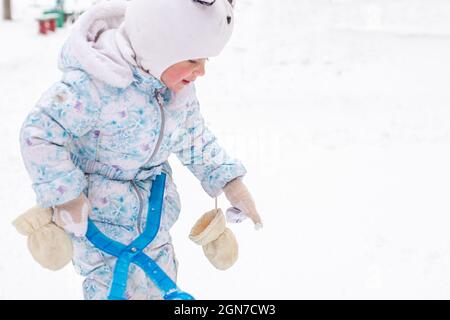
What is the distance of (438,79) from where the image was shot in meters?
4.73

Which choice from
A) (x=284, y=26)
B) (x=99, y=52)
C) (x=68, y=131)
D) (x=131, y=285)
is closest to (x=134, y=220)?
(x=131, y=285)

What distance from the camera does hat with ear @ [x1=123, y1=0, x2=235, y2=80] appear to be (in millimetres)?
1403

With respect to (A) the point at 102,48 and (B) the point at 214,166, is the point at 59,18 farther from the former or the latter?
(A) the point at 102,48

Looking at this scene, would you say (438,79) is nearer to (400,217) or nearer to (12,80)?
(400,217)

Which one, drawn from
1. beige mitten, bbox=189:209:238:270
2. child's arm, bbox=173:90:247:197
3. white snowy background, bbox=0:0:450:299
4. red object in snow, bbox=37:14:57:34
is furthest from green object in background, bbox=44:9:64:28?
beige mitten, bbox=189:209:238:270

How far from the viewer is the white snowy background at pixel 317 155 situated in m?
2.43

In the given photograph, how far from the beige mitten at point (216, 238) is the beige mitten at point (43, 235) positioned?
397mm

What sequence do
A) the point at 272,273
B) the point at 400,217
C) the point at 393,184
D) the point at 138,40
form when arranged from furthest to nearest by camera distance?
the point at 393,184
the point at 400,217
the point at 272,273
the point at 138,40

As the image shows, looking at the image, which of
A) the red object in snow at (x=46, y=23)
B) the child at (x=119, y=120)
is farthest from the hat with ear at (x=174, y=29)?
the red object in snow at (x=46, y=23)

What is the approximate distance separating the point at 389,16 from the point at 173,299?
5.46 m

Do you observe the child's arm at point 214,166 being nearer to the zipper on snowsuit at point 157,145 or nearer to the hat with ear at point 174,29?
the zipper on snowsuit at point 157,145

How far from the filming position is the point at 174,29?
1405 millimetres

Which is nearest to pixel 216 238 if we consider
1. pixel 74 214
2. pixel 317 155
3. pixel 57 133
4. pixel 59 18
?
pixel 74 214

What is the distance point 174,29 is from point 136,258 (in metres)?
0.61
